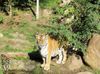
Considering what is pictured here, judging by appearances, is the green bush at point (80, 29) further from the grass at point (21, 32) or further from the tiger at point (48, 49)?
the grass at point (21, 32)

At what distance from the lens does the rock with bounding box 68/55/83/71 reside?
9867mm

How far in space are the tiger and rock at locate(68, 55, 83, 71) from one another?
246 millimetres

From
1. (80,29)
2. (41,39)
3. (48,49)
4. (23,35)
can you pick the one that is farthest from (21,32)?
(41,39)

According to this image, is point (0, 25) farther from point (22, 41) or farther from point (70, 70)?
point (70, 70)

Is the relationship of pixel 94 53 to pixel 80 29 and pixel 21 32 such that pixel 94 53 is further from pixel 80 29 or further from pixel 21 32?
pixel 21 32

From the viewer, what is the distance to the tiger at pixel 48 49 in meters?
9.45

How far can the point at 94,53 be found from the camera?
9734mm

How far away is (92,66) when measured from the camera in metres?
9.79

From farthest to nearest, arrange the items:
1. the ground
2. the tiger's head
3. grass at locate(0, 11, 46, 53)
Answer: grass at locate(0, 11, 46, 53), the ground, the tiger's head

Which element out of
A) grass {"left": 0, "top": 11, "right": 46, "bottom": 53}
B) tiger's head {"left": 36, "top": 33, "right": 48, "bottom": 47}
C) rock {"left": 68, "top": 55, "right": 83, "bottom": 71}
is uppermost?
tiger's head {"left": 36, "top": 33, "right": 48, "bottom": 47}

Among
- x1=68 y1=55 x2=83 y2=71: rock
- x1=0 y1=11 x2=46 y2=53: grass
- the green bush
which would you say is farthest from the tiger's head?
x1=0 y1=11 x2=46 y2=53: grass

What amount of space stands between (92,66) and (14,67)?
2.10 metres

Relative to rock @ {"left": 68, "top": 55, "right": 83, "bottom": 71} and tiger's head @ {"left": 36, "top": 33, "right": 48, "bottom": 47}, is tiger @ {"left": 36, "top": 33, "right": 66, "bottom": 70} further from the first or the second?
rock @ {"left": 68, "top": 55, "right": 83, "bottom": 71}

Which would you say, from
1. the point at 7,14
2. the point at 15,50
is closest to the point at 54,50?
the point at 15,50
